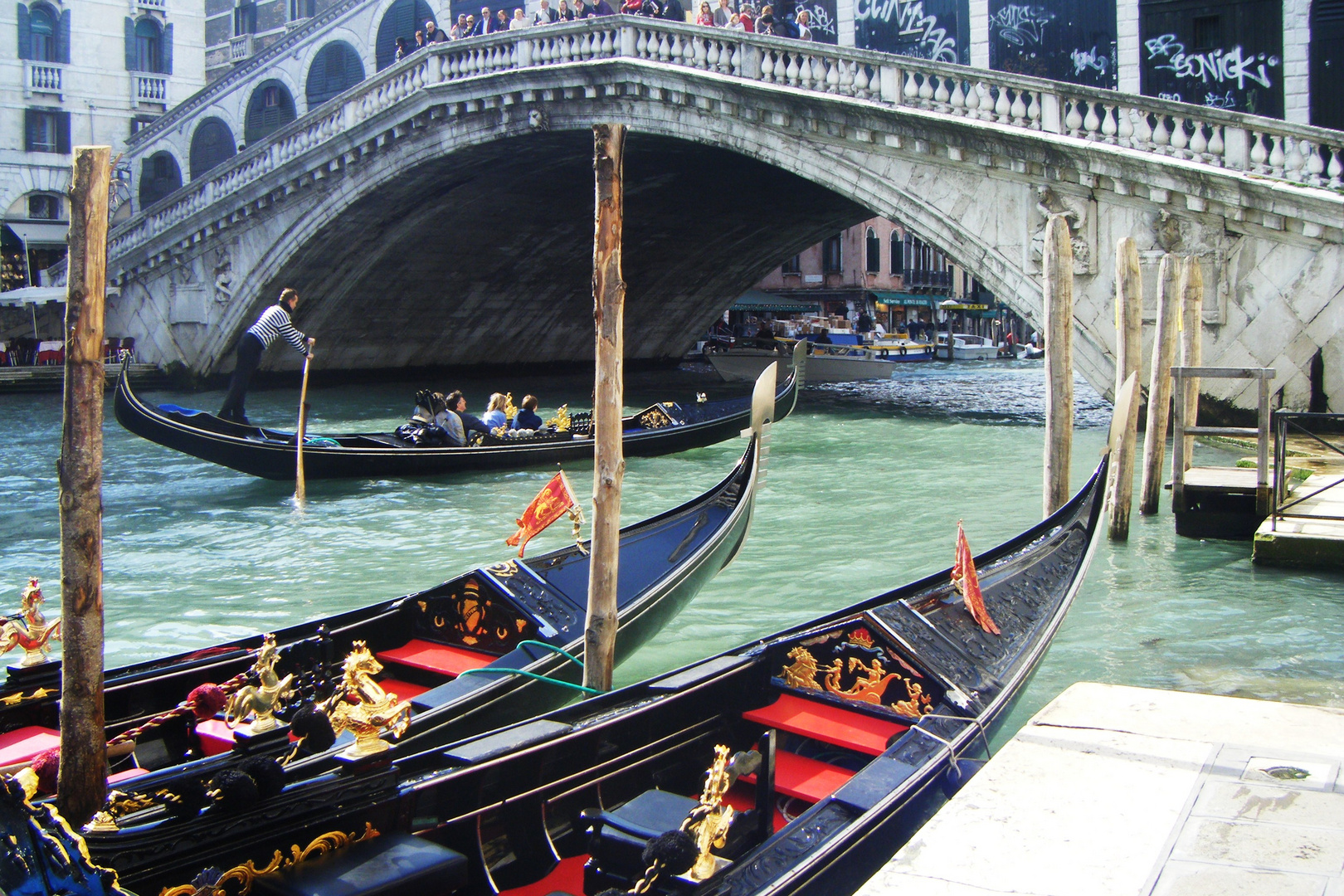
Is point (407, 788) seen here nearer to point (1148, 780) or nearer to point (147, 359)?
point (1148, 780)

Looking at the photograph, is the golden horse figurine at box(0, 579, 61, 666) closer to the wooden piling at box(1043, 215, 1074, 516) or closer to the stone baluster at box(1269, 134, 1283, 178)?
the wooden piling at box(1043, 215, 1074, 516)

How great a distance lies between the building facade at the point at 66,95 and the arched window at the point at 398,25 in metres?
5.20

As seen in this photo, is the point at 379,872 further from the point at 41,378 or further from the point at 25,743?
the point at 41,378

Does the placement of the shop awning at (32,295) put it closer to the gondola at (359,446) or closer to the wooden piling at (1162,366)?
the gondola at (359,446)

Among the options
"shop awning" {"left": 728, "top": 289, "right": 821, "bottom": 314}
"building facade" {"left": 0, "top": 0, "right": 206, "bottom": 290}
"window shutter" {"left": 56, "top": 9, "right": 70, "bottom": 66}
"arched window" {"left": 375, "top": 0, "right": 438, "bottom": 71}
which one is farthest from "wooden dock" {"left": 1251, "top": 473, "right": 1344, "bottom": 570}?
"window shutter" {"left": 56, "top": 9, "right": 70, "bottom": 66}

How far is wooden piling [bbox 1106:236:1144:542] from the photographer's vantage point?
539 cm

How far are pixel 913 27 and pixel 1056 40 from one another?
1340 mm

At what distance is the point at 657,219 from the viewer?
47.1ft

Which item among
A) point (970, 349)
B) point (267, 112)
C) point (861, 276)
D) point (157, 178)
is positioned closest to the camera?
point (267, 112)

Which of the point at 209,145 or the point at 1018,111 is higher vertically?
the point at 209,145

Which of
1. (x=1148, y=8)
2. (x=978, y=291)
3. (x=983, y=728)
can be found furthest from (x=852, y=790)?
(x=978, y=291)

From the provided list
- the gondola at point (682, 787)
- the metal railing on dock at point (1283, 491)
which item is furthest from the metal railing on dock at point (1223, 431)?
the gondola at point (682, 787)

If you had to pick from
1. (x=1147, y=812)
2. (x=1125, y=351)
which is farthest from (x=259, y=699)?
(x=1125, y=351)

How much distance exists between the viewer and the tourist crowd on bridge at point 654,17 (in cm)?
1077
